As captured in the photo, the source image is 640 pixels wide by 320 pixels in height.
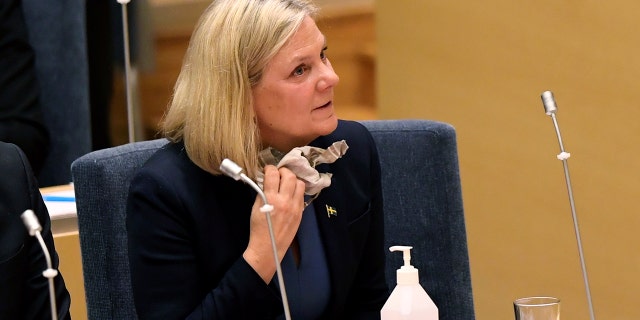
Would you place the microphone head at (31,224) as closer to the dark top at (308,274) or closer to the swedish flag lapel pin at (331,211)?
the dark top at (308,274)

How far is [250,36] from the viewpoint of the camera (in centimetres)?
175

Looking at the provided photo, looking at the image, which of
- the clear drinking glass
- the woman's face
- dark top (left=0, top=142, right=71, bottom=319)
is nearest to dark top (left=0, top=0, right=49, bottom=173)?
dark top (left=0, top=142, right=71, bottom=319)

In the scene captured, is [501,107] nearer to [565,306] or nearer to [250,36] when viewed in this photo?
[565,306]

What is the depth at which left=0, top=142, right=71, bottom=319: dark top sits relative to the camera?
1656mm

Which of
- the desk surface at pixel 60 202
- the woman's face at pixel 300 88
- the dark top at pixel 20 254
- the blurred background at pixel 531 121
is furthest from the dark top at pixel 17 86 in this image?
the woman's face at pixel 300 88

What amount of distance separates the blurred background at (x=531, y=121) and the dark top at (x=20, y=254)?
5.23ft

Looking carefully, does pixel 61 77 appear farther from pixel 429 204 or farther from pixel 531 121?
pixel 429 204

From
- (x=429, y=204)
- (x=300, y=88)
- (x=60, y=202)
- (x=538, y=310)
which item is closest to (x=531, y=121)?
(x=429, y=204)

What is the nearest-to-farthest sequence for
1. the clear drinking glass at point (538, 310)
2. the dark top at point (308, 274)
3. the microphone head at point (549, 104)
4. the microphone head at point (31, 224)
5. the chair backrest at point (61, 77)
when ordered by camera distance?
the microphone head at point (31, 224), the clear drinking glass at point (538, 310), the microphone head at point (549, 104), the dark top at point (308, 274), the chair backrest at point (61, 77)

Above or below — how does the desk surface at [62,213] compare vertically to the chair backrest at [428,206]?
above

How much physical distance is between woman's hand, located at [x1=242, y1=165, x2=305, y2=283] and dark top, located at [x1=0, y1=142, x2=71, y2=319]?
320mm

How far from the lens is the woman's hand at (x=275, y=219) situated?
1.64m

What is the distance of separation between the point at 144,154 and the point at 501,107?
5.13ft

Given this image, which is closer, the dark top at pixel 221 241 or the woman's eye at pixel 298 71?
the dark top at pixel 221 241
